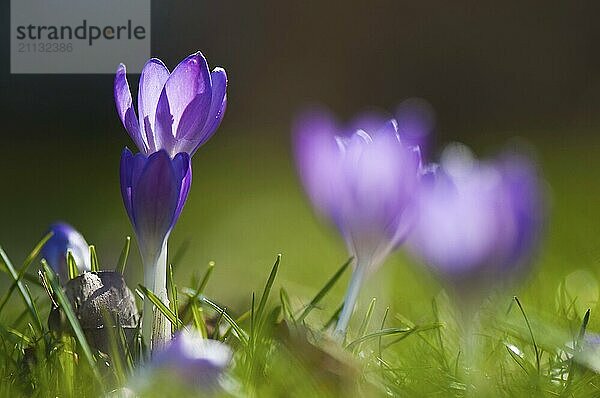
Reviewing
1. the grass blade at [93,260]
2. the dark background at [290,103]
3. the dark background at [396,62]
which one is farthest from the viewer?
the dark background at [396,62]

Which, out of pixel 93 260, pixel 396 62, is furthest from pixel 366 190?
pixel 396 62

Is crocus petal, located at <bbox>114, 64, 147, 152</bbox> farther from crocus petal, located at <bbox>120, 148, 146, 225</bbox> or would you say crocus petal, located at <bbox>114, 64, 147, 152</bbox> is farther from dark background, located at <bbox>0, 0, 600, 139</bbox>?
dark background, located at <bbox>0, 0, 600, 139</bbox>

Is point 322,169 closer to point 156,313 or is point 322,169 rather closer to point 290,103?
point 156,313

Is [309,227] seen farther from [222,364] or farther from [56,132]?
[222,364]

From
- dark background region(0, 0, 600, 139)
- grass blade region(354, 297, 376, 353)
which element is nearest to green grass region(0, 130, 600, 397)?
grass blade region(354, 297, 376, 353)

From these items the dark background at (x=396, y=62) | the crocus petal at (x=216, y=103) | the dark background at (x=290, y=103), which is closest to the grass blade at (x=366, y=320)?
the crocus petal at (x=216, y=103)

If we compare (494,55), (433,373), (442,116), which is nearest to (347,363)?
(433,373)

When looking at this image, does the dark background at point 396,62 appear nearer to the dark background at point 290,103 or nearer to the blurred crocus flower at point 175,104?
the dark background at point 290,103

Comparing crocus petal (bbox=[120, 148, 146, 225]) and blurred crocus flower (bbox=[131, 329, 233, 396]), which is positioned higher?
crocus petal (bbox=[120, 148, 146, 225])
